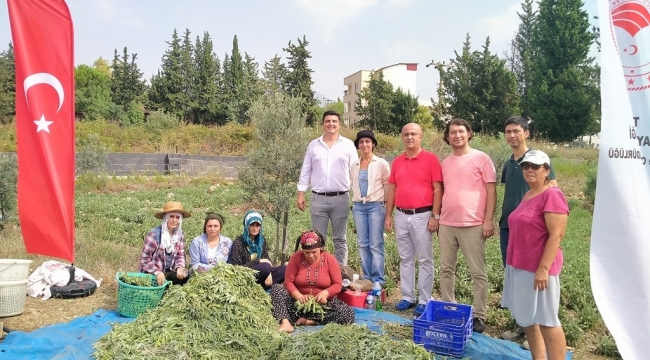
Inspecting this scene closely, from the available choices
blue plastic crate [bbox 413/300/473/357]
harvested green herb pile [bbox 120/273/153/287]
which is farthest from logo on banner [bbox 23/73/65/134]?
blue plastic crate [bbox 413/300/473/357]

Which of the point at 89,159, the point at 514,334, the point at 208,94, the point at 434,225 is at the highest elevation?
the point at 208,94

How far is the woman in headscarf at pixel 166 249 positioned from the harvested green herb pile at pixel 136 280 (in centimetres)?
27

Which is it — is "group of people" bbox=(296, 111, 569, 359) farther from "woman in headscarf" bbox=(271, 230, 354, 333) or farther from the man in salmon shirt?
"woman in headscarf" bbox=(271, 230, 354, 333)

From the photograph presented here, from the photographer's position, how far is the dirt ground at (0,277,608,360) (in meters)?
4.62

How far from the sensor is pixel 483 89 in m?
28.2

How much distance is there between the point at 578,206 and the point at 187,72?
31.4 meters

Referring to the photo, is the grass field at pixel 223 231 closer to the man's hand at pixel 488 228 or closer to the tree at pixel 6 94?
the man's hand at pixel 488 228

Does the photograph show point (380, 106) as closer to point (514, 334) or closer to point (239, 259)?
point (239, 259)

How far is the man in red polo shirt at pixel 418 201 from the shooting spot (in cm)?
484

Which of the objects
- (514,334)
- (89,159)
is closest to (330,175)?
(514,334)

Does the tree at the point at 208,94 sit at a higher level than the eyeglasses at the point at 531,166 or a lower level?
higher

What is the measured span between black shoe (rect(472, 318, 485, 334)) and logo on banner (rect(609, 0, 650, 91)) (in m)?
Result: 2.45

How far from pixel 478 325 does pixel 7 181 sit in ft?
23.9

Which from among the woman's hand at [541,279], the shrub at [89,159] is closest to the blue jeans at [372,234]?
the woman's hand at [541,279]
